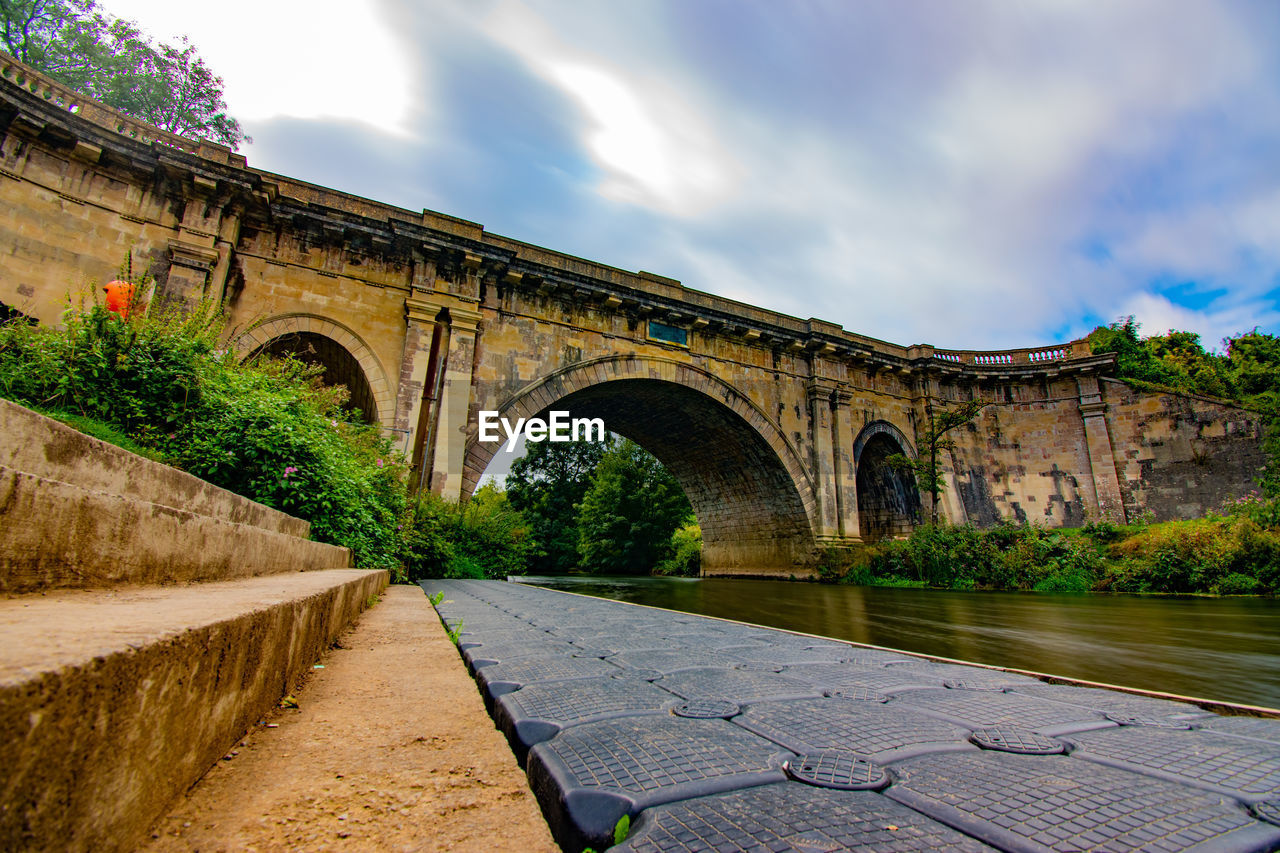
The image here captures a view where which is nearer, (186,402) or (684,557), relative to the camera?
(186,402)

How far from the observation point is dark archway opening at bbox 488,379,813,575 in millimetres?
15945

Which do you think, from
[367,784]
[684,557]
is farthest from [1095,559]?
[684,557]

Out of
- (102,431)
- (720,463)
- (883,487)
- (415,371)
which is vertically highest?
(415,371)

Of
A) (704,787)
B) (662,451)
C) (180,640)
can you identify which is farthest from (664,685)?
(662,451)

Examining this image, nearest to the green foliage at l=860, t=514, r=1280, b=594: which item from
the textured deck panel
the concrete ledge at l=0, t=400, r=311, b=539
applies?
the textured deck panel

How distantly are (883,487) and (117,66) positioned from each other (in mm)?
28346

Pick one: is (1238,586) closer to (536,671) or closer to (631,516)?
(536,671)

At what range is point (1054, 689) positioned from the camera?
81.1 inches

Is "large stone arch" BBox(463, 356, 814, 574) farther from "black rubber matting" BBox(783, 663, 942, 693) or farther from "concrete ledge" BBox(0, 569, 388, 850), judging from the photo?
"concrete ledge" BBox(0, 569, 388, 850)

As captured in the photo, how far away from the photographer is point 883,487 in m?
19.6

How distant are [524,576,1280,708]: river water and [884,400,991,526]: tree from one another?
341 inches

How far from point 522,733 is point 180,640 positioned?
712 mm

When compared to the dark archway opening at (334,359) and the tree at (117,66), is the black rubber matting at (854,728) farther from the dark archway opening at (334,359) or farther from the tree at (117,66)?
the tree at (117,66)

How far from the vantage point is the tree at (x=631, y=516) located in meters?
31.4
